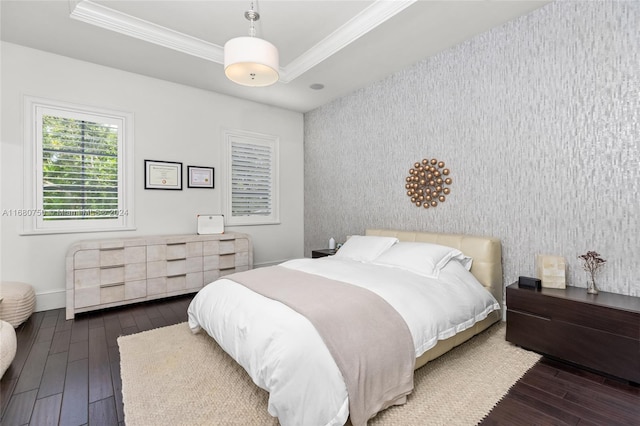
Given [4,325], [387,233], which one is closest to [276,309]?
[4,325]

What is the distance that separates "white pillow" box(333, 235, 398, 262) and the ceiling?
2050 millimetres

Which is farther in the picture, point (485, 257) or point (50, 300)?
point (50, 300)

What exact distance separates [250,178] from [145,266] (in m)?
1.99

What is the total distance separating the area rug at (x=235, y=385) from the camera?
5.32ft

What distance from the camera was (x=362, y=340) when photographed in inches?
62.9

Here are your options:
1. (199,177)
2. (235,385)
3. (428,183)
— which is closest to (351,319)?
(235,385)

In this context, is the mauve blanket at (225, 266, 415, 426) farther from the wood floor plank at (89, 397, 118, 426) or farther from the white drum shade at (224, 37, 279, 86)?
the white drum shade at (224, 37, 279, 86)

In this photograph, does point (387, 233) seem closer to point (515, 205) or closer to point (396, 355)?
point (515, 205)

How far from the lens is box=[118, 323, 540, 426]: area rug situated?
5.32ft

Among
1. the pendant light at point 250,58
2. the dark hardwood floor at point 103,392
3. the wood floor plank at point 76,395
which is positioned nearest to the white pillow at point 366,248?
the dark hardwood floor at point 103,392

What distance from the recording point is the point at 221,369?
208cm

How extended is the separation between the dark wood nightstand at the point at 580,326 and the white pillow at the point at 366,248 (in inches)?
46.1

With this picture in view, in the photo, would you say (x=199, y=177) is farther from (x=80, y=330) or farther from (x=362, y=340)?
(x=362, y=340)

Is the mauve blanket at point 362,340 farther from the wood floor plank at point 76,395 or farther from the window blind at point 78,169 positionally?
the window blind at point 78,169
